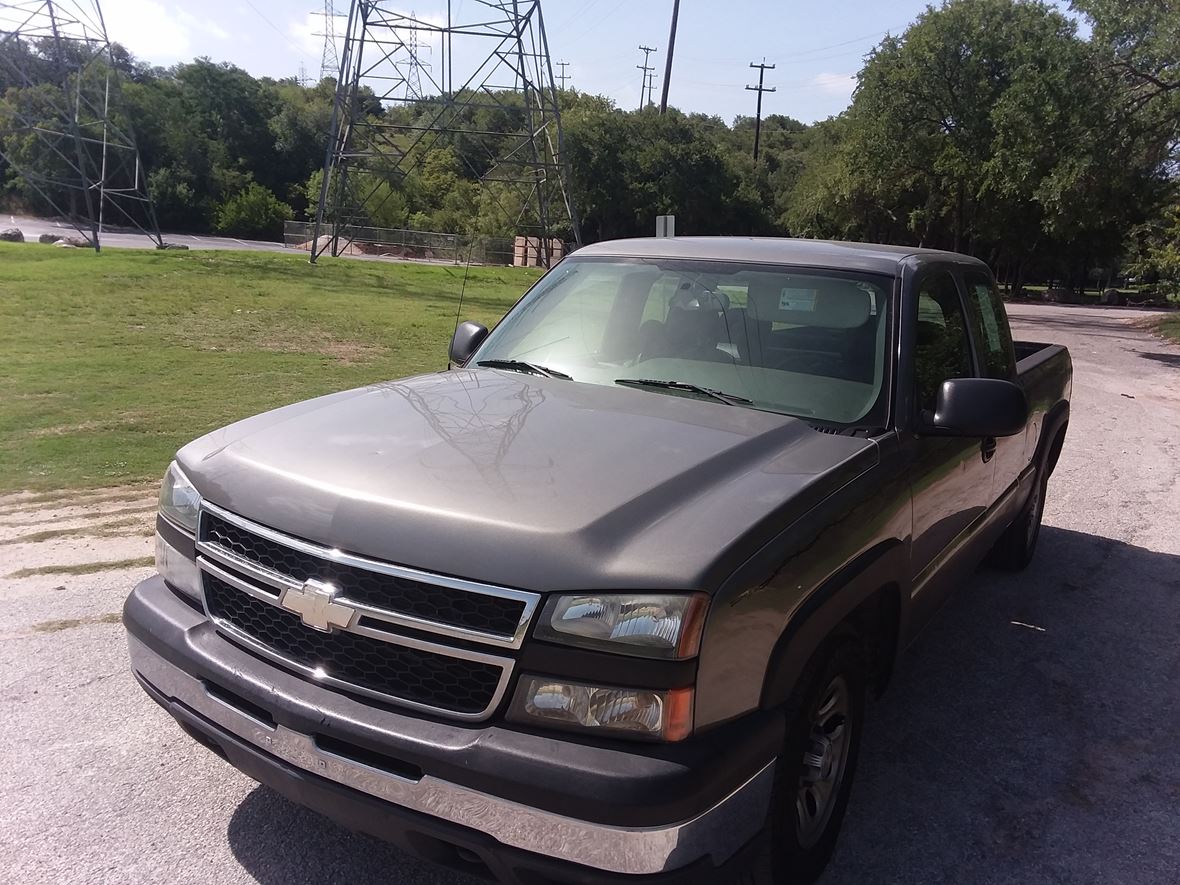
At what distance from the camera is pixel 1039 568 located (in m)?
5.89

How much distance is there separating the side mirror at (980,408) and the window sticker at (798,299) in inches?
26.5

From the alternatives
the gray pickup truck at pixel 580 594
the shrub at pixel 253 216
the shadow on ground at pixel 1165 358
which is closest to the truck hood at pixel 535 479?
the gray pickup truck at pixel 580 594

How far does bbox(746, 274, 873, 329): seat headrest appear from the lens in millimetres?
3582

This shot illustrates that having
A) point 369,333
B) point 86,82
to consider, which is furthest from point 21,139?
point 369,333

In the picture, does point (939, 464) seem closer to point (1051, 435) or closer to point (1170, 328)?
point (1051, 435)

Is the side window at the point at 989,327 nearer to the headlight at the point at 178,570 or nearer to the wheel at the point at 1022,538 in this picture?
the wheel at the point at 1022,538

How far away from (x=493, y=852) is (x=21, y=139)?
8370 cm

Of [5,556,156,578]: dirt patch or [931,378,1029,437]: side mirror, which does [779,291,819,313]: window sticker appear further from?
[5,556,156,578]: dirt patch

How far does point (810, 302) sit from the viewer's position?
3.64 metres

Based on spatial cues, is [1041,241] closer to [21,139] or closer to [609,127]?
[609,127]

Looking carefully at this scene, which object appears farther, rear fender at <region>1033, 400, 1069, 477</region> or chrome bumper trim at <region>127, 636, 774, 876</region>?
rear fender at <region>1033, 400, 1069, 477</region>

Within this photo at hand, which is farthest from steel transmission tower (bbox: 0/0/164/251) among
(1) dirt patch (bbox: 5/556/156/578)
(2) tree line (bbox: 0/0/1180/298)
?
(1) dirt patch (bbox: 5/556/156/578)

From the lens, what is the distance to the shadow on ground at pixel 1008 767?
9.55ft

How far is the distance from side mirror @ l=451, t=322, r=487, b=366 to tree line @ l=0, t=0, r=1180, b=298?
18.8m
